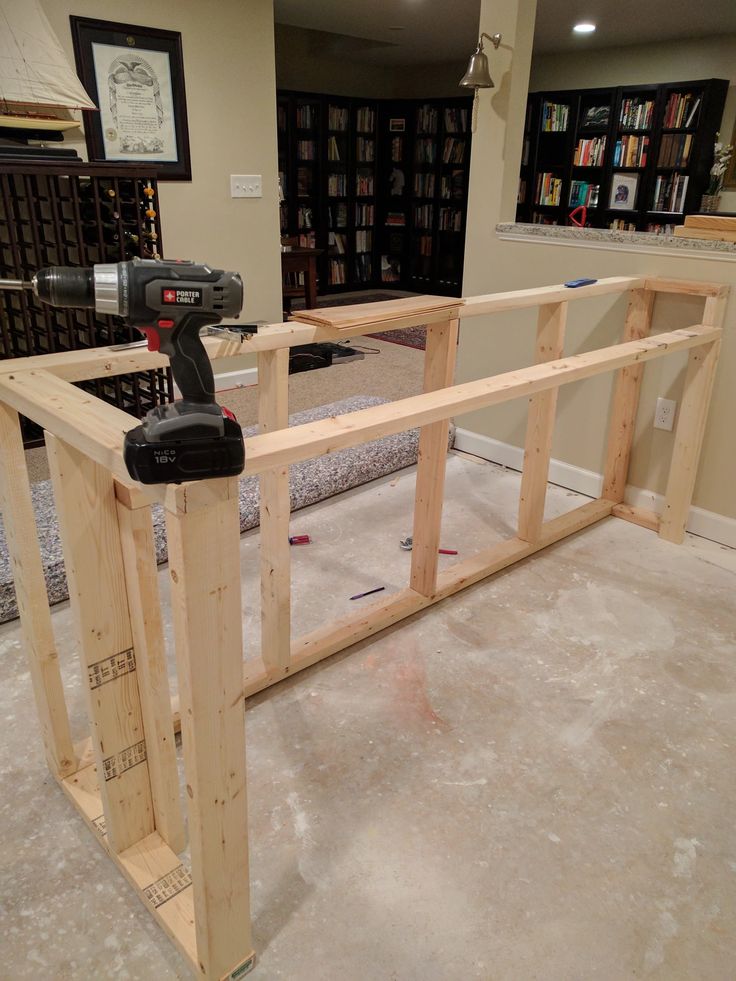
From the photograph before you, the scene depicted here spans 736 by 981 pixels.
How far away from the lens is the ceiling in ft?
16.5

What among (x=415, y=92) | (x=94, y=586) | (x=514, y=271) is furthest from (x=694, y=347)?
(x=415, y=92)

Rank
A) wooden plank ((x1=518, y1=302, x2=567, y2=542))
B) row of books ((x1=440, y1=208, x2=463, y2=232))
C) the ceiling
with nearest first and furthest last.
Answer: wooden plank ((x1=518, y1=302, x2=567, y2=542)) < the ceiling < row of books ((x1=440, y1=208, x2=463, y2=232))

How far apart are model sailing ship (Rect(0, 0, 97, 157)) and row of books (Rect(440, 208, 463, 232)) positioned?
5.07 m

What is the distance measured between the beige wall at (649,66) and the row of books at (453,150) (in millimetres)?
925

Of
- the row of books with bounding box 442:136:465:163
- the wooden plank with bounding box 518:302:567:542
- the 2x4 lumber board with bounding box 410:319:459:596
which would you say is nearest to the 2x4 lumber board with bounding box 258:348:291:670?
the 2x4 lumber board with bounding box 410:319:459:596

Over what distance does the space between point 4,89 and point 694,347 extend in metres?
2.71

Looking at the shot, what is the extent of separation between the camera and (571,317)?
9.48 ft

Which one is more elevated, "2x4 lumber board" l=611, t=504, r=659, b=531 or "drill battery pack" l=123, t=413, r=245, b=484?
"drill battery pack" l=123, t=413, r=245, b=484

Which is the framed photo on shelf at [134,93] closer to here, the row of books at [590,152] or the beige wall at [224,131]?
the beige wall at [224,131]

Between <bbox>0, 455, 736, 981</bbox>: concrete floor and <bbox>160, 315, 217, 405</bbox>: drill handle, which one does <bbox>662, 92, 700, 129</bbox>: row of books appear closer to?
<bbox>0, 455, 736, 981</bbox>: concrete floor

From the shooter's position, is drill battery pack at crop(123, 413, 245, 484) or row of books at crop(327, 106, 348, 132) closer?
drill battery pack at crop(123, 413, 245, 484)

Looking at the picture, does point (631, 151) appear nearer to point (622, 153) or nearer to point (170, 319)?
point (622, 153)

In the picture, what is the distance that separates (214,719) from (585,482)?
2.31 m

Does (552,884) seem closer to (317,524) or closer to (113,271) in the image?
(113,271)
